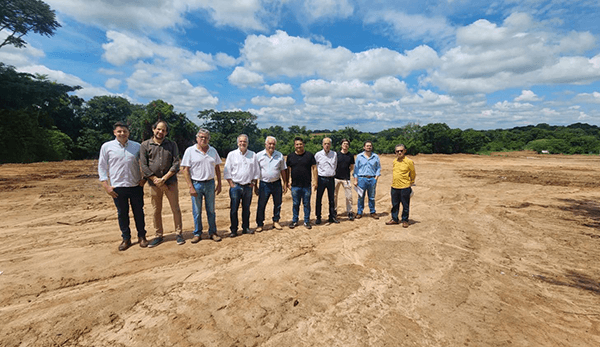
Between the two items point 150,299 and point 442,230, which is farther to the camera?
point 442,230

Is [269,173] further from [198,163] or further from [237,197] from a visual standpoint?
[198,163]

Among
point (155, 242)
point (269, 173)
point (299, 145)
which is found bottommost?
point (155, 242)

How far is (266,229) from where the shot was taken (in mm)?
5152

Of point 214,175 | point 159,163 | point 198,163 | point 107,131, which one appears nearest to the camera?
point 159,163

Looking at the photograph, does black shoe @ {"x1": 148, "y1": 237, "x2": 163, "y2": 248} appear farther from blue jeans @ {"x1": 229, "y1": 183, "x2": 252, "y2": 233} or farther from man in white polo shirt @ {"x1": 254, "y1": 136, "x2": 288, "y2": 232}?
man in white polo shirt @ {"x1": 254, "y1": 136, "x2": 288, "y2": 232}

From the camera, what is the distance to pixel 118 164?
3734 millimetres

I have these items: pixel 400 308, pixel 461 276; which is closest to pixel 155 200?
pixel 400 308

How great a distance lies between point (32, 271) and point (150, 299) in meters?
1.93

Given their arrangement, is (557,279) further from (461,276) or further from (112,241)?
(112,241)

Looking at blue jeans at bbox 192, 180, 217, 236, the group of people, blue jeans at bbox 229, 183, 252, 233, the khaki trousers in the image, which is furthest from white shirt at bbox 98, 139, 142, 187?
blue jeans at bbox 229, 183, 252, 233

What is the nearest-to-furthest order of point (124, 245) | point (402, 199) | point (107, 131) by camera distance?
point (124, 245)
point (402, 199)
point (107, 131)

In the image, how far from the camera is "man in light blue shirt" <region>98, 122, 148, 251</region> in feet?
12.2

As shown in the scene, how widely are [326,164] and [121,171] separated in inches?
138

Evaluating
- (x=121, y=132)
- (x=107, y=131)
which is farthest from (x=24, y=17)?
(x=121, y=132)
